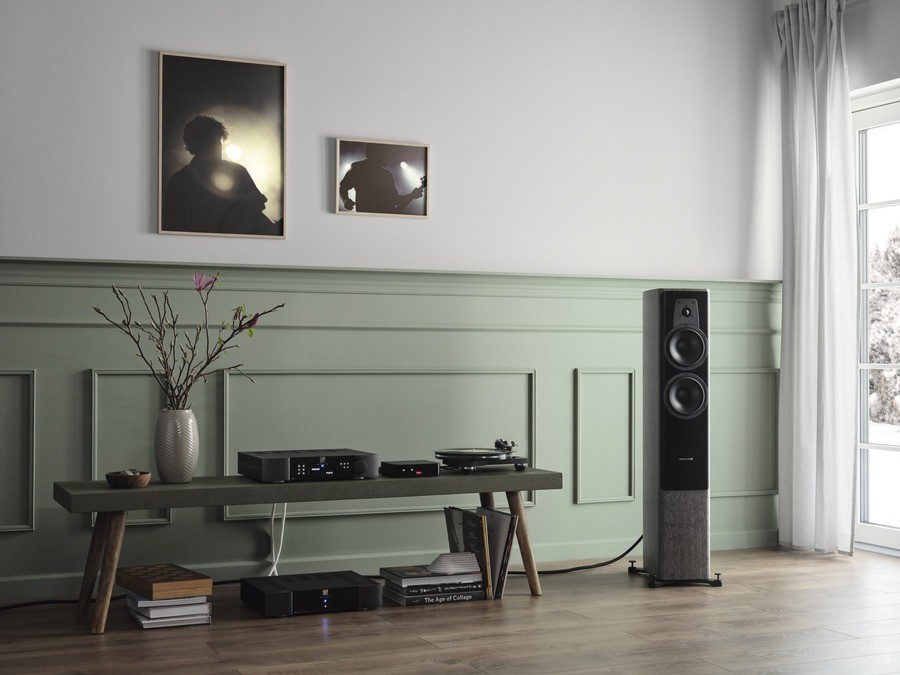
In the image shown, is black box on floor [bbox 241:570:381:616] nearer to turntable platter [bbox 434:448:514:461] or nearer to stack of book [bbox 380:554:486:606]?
stack of book [bbox 380:554:486:606]

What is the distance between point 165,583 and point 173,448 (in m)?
0.41

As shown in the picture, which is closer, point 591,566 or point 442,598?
point 442,598

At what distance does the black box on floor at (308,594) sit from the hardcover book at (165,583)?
18cm

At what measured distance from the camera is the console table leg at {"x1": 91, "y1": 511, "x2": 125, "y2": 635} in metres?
3.03

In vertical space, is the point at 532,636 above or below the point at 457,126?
below

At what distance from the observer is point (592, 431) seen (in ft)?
14.0

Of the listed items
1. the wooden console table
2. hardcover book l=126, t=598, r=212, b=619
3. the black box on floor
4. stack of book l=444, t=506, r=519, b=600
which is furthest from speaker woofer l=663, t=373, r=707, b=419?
hardcover book l=126, t=598, r=212, b=619

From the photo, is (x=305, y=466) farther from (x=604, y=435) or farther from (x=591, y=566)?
(x=604, y=435)

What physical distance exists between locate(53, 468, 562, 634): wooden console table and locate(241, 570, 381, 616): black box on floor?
0.28 meters

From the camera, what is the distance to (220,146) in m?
3.76

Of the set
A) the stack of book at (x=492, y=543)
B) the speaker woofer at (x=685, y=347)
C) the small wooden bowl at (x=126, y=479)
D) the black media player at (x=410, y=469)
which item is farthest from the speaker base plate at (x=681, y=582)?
the small wooden bowl at (x=126, y=479)

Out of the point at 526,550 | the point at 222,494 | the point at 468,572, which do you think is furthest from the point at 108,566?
the point at 526,550

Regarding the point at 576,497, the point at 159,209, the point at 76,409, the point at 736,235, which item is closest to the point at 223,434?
the point at 76,409

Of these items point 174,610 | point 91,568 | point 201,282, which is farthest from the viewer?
point 201,282
